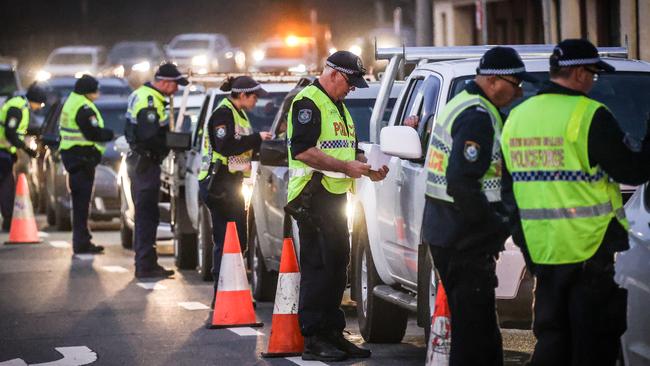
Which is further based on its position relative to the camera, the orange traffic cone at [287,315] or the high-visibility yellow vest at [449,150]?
the orange traffic cone at [287,315]

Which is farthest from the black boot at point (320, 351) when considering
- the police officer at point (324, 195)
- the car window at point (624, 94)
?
the car window at point (624, 94)

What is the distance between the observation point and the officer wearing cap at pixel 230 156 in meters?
13.7

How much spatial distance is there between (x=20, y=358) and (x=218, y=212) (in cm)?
286

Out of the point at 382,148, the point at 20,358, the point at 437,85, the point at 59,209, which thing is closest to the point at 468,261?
the point at 382,148

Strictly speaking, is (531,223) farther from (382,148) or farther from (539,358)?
(382,148)

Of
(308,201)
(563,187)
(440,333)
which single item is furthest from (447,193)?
(308,201)

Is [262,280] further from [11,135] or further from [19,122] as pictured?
[19,122]

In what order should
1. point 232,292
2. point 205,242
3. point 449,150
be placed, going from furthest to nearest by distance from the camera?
1. point 205,242
2. point 232,292
3. point 449,150

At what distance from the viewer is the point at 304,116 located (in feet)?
34.8

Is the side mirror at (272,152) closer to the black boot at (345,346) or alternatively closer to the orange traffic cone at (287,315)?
the orange traffic cone at (287,315)

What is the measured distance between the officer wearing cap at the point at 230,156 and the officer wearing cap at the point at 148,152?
2591mm

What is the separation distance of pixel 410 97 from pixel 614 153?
4.24 meters

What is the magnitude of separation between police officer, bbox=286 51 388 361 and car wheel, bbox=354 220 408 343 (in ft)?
2.29

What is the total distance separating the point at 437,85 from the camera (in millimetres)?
10859
